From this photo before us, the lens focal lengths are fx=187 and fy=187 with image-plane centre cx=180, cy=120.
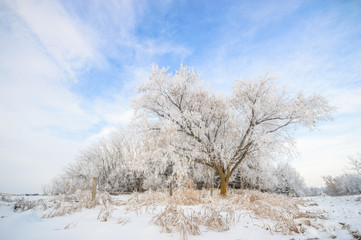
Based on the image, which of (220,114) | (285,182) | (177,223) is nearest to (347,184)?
(285,182)

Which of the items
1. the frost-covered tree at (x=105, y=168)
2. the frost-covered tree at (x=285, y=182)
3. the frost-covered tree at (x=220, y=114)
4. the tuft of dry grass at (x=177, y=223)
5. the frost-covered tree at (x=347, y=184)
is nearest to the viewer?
the tuft of dry grass at (x=177, y=223)

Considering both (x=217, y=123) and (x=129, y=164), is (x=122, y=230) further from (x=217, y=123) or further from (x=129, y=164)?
(x=217, y=123)

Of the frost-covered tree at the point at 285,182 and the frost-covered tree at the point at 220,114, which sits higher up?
the frost-covered tree at the point at 220,114

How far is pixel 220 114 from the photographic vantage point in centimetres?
1334

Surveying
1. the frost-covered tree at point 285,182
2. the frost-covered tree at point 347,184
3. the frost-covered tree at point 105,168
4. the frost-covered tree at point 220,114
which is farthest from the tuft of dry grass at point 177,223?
the frost-covered tree at point 347,184

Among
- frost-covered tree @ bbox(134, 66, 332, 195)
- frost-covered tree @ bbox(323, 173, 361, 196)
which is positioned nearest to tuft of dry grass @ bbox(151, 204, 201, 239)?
frost-covered tree @ bbox(134, 66, 332, 195)

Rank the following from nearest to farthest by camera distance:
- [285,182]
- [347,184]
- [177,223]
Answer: [177,223], [285,182], [347,184]

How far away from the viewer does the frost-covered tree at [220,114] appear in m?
11.9

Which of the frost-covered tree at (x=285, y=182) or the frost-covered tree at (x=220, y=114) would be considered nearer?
the frost-covered tree at (x=220, y=114)

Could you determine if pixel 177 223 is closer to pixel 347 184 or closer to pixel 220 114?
pixel 220 114

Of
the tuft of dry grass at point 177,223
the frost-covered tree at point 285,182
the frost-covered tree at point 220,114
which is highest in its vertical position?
the frost-covered tree at point 220,114

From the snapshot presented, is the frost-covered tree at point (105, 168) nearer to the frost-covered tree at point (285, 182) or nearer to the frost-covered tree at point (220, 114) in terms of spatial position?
the frost-covered tree at point (220, 114)

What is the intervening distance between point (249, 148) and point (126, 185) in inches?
714

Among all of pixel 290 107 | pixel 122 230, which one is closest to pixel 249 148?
A: pixel 290 107
